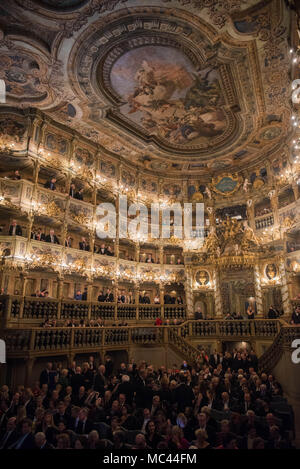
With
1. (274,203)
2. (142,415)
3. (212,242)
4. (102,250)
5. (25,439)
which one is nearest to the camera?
(25,439)

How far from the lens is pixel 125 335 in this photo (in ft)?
52.8

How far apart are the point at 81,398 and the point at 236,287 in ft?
55.6

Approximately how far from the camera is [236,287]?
23359mm

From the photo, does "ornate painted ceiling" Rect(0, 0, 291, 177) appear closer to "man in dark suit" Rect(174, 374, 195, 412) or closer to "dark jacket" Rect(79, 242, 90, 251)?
"dark jacket" Rect(79, 242, 90, 251)

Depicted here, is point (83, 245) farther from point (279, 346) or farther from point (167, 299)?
point (279, 346)

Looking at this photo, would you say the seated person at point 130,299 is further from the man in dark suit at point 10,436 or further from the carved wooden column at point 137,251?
the man in dark suit at point 10,436

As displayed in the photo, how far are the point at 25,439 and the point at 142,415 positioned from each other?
A: 2.75 meters

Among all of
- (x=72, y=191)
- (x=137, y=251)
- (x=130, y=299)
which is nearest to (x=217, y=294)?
(x=130, y=299)

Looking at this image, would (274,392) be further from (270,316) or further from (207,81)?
(207,81)

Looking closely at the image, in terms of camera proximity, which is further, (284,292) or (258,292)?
(258,292)

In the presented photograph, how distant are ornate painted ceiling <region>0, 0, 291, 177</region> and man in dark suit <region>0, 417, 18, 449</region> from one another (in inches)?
594

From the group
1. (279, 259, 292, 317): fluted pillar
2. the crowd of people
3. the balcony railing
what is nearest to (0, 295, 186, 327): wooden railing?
the crowd of people

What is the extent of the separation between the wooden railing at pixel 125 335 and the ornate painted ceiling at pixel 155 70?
13025mm

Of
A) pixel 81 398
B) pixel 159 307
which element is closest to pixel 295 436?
pixel 81 398
